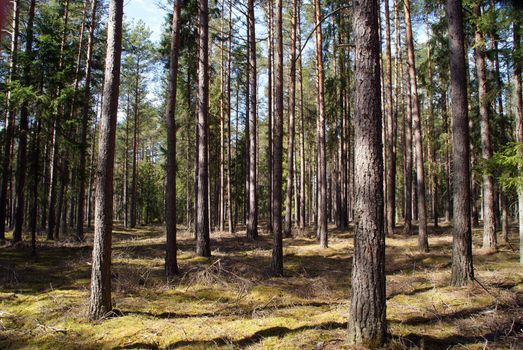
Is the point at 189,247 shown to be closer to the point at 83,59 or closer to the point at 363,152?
the point at 363,152

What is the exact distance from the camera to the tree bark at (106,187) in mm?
6504

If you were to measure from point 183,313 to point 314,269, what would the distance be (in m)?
5.53

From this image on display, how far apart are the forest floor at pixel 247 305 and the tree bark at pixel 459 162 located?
619 millimetres

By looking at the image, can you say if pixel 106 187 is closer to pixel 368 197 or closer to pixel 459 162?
pixel 368 197

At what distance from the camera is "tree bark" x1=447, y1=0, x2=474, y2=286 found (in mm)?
8031

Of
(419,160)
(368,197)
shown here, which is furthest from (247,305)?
(419,160)

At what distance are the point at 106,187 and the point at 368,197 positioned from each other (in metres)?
4.73

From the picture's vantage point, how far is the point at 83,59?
22312 millimetres

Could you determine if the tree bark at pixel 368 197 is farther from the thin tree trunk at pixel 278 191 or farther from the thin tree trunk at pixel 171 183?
the thin tree trunk at pixel 171 183

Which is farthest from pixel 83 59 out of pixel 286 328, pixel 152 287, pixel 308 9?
pixel 286 328

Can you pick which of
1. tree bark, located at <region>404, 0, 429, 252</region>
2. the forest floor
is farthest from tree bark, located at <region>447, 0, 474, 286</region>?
tree bark, located at <region>404, 0, 429, 252</region>

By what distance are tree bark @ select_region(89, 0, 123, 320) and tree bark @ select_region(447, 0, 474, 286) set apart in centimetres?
759

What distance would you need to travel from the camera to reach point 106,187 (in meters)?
6.55

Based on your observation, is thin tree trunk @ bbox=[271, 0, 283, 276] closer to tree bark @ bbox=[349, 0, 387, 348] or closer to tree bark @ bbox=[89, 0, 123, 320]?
tree bark @ bbox=[89, 0, 123, 320]
